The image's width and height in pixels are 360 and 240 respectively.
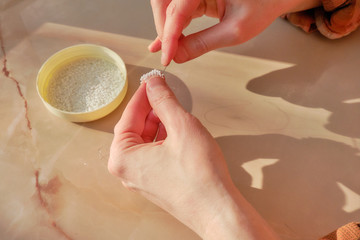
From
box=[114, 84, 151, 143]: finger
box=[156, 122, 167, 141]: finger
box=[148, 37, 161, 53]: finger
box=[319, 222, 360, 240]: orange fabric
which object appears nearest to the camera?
box=[319, 222, 360, 240]: orange fabric

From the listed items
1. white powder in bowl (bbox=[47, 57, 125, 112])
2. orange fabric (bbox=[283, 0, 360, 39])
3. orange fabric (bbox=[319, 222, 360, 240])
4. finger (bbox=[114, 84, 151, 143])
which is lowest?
white powder in bowl (bbox=[47, 57, 125, 112])

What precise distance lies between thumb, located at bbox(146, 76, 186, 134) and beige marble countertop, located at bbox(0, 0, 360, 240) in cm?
22

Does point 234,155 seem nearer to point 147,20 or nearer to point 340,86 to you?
point 340,86

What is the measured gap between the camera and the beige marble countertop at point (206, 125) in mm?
734

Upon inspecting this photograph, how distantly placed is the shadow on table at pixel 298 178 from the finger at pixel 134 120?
22cm

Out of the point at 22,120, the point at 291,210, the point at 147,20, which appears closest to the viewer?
the point at 291,210

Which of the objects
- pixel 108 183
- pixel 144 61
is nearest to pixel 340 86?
pixel 144 61

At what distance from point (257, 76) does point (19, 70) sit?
0.69 metres

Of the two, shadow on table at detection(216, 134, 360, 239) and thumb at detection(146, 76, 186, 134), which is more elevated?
thumb at detection(146, 76, 186, 134)

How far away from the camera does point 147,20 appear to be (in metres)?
1.06

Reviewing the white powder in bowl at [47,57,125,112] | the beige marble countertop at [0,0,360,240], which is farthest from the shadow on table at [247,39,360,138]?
the white powder in bowl at [47,57,125,112]

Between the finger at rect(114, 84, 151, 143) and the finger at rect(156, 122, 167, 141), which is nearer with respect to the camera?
the finger at rect(114, 84, 151, 143)

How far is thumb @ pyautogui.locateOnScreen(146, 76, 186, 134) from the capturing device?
24.5 inches

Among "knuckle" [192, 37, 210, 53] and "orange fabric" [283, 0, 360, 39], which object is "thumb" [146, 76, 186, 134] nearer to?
"knuckle" [192, 37, 210, 53]
